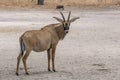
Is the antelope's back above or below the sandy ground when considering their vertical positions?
above

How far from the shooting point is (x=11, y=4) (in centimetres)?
5206

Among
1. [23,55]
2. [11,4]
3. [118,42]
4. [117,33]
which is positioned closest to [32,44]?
[23,55]

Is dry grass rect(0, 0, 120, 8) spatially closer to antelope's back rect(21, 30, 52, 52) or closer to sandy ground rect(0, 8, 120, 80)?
sandy ground rect(0, 8, 120, 80)

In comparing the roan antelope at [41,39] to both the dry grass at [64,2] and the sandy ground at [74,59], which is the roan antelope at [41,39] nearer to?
the sandy ground at [74,59]

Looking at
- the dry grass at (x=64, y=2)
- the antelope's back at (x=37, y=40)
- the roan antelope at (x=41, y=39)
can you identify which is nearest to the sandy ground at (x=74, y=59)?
the roan antelope at (x=41, y=39)

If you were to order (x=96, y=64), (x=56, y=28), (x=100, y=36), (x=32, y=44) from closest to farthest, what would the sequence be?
1. (x=32, y=44)
2. (x=56, y=28)
3. (x=96, y=64)
4. (x=100, y=36)

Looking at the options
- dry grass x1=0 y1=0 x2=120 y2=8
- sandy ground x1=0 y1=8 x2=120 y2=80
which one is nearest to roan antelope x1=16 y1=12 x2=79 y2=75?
sandy ground x1=0 y1=8 x2=120 y2=80

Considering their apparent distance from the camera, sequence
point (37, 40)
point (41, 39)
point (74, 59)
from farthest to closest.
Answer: point (74, 59)
point (41, 39)
point (37, 40)

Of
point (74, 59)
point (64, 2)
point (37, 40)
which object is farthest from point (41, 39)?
point (64, 2)

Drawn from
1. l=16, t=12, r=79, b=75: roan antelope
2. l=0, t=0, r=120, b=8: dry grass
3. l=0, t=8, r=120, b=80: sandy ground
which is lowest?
l=0, t=0, r=120, b=8: dry grass

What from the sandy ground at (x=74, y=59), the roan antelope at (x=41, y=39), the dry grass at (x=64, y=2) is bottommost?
the dry grass at (x=64, y=2)

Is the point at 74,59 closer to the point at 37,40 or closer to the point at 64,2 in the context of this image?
the point at 37,40

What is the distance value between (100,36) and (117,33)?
5.41ft

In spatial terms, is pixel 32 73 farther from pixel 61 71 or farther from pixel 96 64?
pixel 96 64
